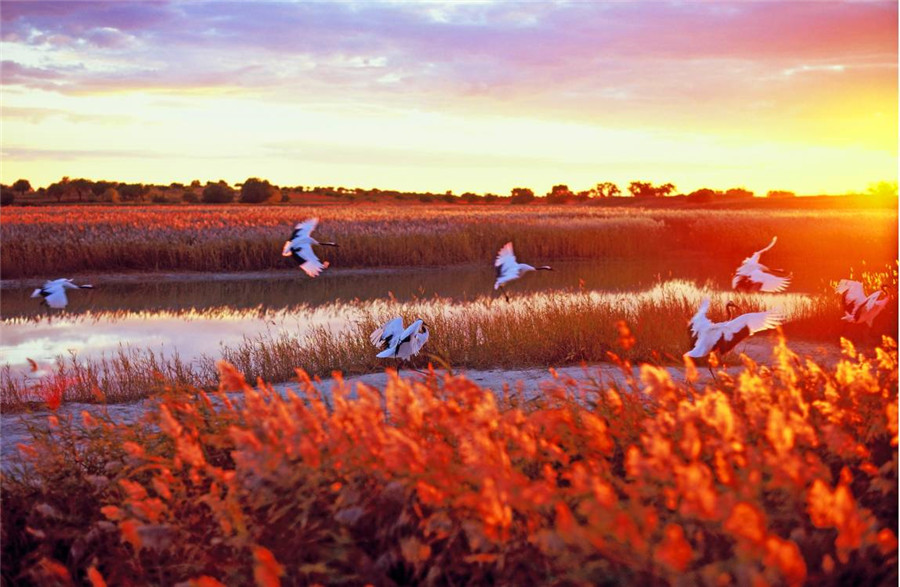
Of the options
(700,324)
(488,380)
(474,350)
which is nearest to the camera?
(700,324)

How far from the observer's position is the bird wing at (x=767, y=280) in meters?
7.81

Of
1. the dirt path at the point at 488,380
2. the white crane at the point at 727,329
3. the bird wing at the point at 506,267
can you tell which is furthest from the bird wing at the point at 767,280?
the bird wing at the point at 506,267

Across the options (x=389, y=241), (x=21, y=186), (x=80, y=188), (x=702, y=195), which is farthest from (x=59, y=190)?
(x=702, y=195)

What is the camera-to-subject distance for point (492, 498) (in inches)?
113

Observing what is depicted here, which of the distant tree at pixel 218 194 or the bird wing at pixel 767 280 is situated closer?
the bird wing at pixel 767 280

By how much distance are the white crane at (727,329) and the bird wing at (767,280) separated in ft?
7.17

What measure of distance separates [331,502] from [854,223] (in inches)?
1400

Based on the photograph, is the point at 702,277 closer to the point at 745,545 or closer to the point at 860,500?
the point at 860,500

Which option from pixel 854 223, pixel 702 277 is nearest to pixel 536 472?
pixel 702 277

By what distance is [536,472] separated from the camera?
4238 mm

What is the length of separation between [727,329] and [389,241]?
20654mm

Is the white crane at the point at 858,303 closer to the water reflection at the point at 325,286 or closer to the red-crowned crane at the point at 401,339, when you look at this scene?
the red-crowned crane at the point at 401,339

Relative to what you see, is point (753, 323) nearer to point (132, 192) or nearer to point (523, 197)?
point (132, 192)

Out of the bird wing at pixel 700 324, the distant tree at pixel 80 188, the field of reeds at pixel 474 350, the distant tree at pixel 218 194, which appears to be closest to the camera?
the bird wing at pixel 700 324
